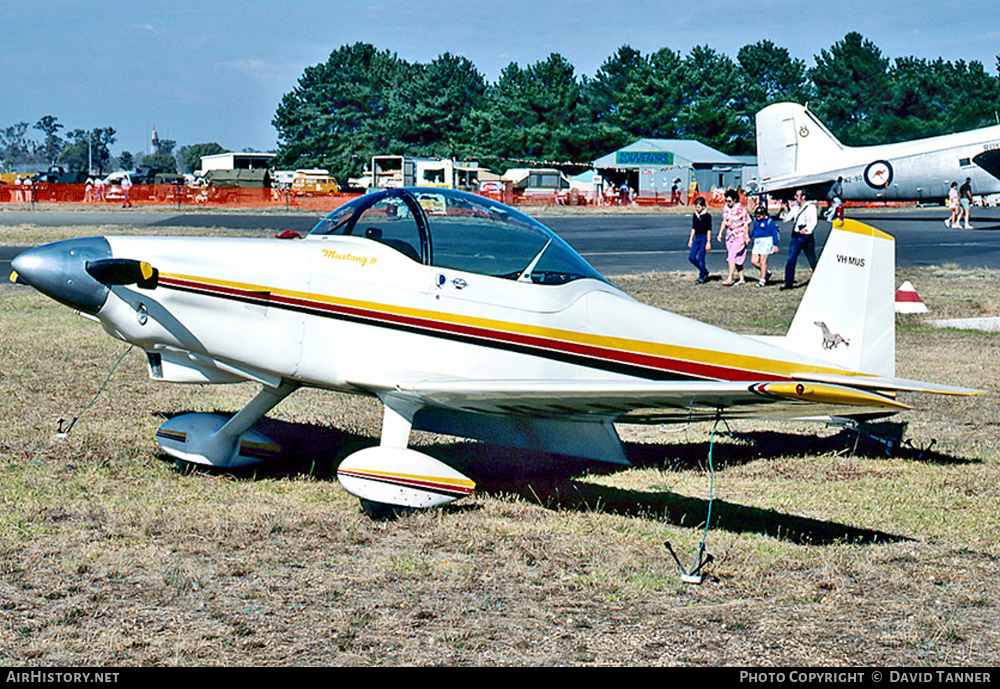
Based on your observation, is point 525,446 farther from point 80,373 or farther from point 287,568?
point 80,373

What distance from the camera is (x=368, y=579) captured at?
4941 mm

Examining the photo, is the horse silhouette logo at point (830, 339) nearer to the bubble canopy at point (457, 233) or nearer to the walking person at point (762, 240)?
the bubble canopy at point (457, 233)

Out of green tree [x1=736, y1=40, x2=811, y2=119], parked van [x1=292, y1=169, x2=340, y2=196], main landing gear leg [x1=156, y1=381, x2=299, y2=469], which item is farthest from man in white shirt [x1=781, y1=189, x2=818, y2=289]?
green tree [x1=736, y1=40, x2=811, y2=119]

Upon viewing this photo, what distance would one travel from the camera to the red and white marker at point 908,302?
49.1 ft

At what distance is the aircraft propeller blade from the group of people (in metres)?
14.4

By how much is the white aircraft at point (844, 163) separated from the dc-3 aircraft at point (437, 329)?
3839cm

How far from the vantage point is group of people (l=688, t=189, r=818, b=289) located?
18.4m

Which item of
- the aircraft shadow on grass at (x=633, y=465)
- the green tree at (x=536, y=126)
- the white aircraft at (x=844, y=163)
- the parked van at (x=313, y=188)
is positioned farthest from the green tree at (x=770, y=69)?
the aircraft shadow on grass at (x=633, y=465)

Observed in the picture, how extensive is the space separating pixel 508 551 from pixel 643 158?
67.1m

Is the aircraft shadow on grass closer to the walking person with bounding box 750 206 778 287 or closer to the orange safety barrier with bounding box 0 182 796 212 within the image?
the walking person with bounding box 750 206 778 287

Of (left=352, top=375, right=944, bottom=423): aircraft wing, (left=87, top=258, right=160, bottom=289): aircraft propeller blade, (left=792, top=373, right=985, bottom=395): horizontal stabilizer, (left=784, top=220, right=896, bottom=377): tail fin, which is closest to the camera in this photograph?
(left=352, top=375, right=944, bottom=423): aircraft wing

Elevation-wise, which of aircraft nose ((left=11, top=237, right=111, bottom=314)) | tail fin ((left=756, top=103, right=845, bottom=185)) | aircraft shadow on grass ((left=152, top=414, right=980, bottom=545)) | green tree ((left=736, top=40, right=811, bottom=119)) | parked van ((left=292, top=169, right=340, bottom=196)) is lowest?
aircraft shadow on grass ((left=152, top=414, right=980, bottom=545))

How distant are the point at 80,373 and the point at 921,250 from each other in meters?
24.3

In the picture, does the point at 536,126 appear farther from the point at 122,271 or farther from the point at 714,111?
the point at 122,271
